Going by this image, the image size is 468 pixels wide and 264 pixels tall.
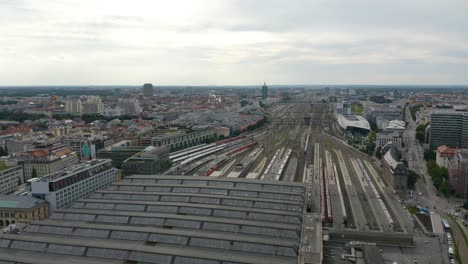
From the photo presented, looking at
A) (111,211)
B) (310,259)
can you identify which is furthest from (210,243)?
(111,211)

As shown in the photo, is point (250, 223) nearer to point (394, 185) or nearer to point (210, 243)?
point (210, 243)

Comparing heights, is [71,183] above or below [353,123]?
below

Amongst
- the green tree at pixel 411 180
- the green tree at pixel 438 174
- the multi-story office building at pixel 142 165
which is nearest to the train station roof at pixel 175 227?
the multi-story office building at pixel 142 165

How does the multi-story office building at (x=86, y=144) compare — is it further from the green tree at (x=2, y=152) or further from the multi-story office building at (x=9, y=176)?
the multi-story office building at (x=9, y=176)

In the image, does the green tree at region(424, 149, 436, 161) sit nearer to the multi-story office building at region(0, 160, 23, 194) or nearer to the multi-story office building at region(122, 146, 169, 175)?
the multi-story office building at region(122, 146, 169, 175)

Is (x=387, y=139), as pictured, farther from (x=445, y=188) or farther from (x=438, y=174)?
Result: (x=445, y=188)

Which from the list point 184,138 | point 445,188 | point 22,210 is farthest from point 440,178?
point 22,210

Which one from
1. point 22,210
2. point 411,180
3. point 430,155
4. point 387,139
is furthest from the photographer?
point 387,139
